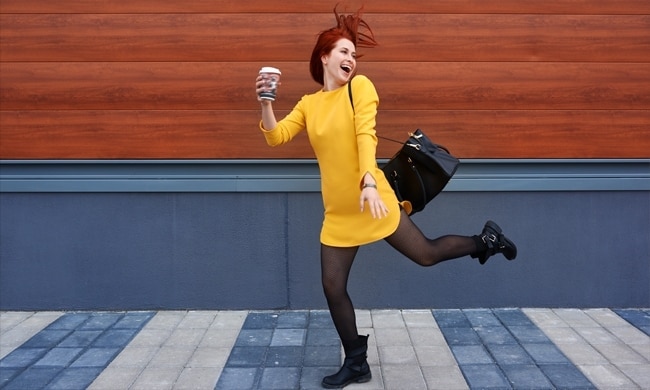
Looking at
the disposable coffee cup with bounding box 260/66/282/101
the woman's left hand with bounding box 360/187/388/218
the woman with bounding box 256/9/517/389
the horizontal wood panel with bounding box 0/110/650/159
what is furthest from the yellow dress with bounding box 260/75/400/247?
the horizontal wood panel with bounding box 0/110/650/159

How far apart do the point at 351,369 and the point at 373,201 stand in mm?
1000

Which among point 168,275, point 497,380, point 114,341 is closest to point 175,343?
point 114,341

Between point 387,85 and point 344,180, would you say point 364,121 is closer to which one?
point 344,180

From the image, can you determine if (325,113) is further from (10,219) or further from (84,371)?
(10,219)

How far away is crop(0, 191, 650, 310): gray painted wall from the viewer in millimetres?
4590

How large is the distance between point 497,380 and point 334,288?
1.03 m

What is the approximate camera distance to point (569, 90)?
4520mm

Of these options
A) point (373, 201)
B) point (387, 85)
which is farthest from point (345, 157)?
point (387, 85)

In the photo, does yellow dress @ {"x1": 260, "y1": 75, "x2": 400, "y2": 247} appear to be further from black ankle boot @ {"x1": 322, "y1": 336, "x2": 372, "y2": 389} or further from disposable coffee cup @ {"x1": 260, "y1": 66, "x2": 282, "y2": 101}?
black ankle boot @ {"x1": 322, "y1": 336, "x2": 372, "y2": 389}

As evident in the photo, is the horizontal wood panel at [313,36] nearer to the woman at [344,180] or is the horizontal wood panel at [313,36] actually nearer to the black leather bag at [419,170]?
the woman at [344,180]

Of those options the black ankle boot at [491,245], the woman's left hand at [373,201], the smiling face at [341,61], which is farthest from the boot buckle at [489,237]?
the smiling face at [341,61]

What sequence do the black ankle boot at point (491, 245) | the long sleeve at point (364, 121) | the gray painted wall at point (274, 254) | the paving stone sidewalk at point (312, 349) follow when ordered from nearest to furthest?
the long sleeve at point (364, 121) → the paving stone sidewalk at point (312, 349) → the black ankle boot at point (491, 245) → the gray painted wall at point (274, 254)

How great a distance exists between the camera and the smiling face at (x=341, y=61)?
323 cm

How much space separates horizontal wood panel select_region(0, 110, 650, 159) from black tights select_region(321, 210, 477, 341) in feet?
4.09
